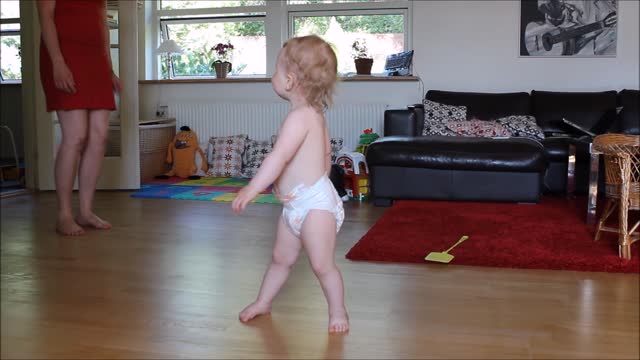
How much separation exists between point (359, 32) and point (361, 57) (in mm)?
347

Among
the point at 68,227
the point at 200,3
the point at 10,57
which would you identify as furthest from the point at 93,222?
the point at 200,3

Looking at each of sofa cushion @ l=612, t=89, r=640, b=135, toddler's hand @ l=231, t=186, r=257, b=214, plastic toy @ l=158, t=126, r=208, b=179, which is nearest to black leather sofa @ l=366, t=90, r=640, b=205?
sofa cushion @ l=612, t=89, r=640, b=135

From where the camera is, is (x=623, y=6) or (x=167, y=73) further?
(x=167, y=73)

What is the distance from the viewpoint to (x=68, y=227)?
3.13 m

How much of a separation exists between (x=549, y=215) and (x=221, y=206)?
1.86m

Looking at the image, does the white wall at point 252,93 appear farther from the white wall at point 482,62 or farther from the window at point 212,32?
the window at point 212,32

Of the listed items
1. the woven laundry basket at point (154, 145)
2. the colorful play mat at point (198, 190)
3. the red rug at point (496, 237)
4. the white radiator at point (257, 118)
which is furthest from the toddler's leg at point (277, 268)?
the white radiator at point (257, 118)

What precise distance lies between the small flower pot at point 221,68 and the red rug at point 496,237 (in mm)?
2612

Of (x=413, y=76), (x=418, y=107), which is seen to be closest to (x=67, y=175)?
(x=418, y=107)

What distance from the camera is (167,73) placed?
6422 millimetres

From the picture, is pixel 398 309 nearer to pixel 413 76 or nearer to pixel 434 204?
pixel 434 204

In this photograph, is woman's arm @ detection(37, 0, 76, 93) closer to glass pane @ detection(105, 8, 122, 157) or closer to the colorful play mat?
the colorful play mat

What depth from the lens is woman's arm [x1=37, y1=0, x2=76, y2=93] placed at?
2.99 metres

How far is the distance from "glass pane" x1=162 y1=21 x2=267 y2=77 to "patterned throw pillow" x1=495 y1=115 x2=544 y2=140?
2270mm
